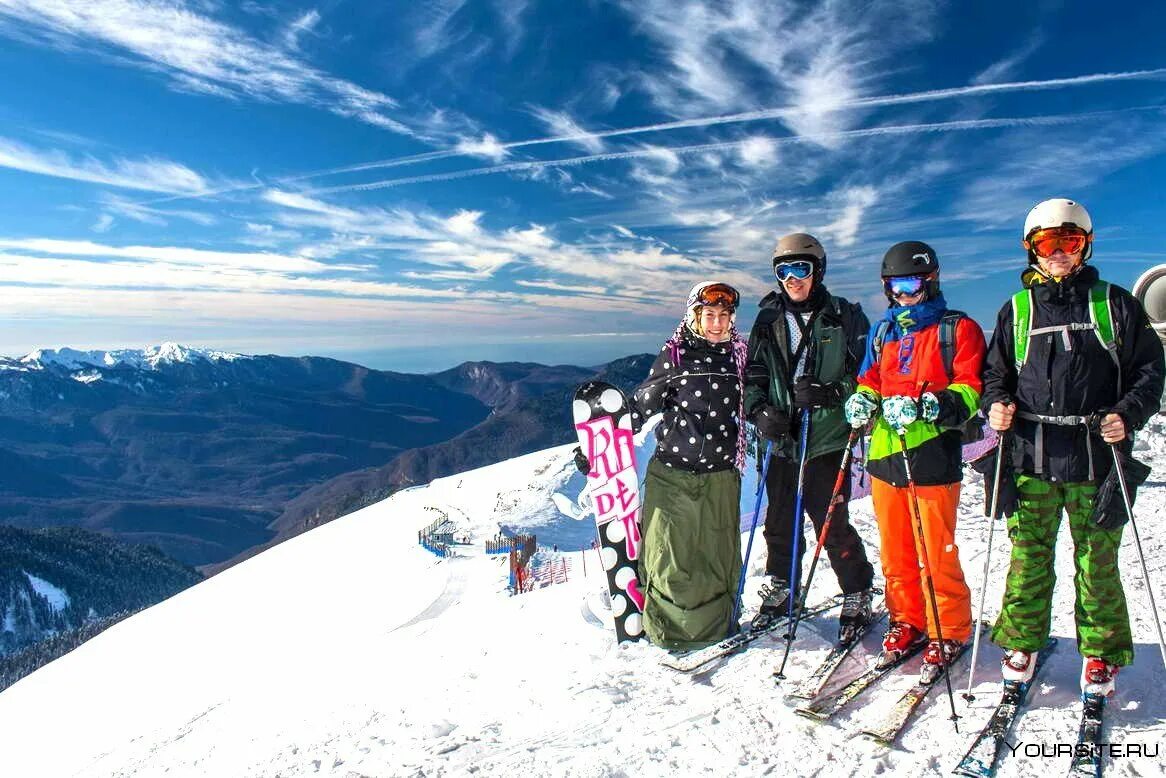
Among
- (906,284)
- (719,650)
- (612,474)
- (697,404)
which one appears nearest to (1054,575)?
(906,284)

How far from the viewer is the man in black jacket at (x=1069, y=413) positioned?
3.75 m

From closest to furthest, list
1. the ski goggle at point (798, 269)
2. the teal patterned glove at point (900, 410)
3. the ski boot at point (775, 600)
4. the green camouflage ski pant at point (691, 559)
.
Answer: the teal patterned glove at point (900, 410) < the ski goggle at point (798, 269) < the green camouflage ski pant at point (691, 559) < the ski boot at point (775, 600)

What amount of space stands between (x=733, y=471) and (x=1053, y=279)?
→ 9.02ft

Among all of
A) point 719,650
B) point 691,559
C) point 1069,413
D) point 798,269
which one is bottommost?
point 719,650

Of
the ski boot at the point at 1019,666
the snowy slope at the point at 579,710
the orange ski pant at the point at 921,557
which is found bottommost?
the snowy slope at the point at 579,710

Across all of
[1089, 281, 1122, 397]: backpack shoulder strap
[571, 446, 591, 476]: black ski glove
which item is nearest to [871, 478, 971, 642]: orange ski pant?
[1089, 281, 1122, 397]: backpack shoulder strap

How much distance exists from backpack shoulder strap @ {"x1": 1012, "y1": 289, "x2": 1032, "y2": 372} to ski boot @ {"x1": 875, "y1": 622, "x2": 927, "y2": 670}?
2078mm

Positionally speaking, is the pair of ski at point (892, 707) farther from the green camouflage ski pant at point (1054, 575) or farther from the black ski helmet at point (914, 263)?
the black ski helmet at point (914, 263)

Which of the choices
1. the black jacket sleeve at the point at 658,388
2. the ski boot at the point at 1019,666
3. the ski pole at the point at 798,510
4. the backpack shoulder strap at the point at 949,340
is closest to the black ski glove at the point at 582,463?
the black jacket sleeve at the point at 658,388

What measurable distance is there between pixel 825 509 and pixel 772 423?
0.96 metres

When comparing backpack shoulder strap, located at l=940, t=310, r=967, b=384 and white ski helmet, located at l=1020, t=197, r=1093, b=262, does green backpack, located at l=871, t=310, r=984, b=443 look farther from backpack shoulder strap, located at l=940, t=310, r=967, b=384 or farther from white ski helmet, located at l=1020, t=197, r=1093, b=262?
white ski helmet, located at l=1020, t=197, r=1093, b=262

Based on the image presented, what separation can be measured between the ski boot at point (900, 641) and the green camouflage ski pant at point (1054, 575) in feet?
2.23

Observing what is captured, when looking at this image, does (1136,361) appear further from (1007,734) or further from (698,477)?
(698,477)

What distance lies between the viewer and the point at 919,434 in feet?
14.5
